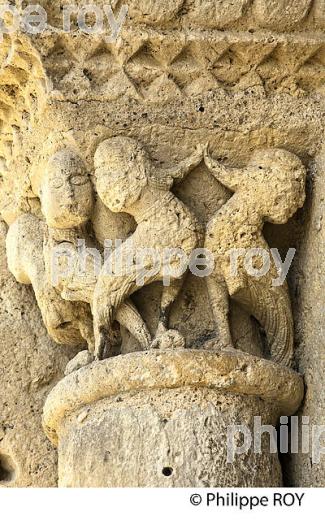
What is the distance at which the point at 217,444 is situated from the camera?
230 centimetres

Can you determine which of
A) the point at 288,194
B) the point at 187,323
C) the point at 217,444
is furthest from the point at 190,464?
the point at 288,194

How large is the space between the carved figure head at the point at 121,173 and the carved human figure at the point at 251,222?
6.1 inches

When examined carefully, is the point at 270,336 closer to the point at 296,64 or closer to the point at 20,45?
the point at 296,64

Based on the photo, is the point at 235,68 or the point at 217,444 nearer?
the point at 217,444

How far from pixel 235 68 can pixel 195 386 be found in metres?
0.66

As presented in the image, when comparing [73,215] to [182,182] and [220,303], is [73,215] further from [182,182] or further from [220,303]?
[220,303]

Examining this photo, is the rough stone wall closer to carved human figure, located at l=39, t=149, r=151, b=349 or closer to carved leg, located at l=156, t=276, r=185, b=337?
carved human figure, located at l=39, t=149, r=151, b=349

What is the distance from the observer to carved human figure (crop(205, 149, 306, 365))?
243 cm

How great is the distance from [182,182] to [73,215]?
23 centimetres

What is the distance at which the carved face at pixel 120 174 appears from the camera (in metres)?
2.41

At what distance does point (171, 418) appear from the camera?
2.31m

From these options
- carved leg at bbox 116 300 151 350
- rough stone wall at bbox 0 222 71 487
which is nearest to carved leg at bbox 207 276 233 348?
carved leg at bbox 116 300 151 350

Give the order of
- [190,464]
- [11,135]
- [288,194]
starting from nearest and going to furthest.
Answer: [190,464] < [288,194] < [11,135]

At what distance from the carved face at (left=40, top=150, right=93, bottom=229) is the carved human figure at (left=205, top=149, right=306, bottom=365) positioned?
257 millimetres
